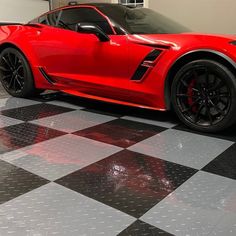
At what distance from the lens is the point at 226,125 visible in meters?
2.06

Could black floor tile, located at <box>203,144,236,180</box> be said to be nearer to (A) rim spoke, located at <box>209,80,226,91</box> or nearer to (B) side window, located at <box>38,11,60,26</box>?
(A) rim spoke, located at <box>209,80,226,91</box>

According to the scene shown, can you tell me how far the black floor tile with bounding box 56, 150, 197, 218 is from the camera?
1.30 meters

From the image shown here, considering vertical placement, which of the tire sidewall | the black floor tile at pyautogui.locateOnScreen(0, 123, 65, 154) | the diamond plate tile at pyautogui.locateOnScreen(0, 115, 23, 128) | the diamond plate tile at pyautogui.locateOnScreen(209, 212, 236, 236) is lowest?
the diamond plate tile at pyautogui.locateOnScreen(0, 115, 23, 128)

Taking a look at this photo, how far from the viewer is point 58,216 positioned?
46.8 inches

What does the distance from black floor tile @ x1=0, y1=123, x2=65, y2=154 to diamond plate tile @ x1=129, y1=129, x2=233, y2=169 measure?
0.61m

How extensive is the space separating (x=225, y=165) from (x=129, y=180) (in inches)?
21.2

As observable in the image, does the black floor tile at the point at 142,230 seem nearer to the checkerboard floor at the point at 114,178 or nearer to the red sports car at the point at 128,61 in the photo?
the checkerboard floor at the point at 114,178

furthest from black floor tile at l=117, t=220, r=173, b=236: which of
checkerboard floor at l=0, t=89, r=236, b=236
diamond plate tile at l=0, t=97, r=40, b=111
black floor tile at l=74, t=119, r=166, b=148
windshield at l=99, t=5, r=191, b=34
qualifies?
diamond plate tile at l=0, t=97, r=40, b=111

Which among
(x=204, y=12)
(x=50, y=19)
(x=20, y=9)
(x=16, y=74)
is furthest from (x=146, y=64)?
(x=20, y=9)

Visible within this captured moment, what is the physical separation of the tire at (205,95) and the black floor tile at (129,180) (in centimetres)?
60

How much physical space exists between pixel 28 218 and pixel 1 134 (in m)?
1.10

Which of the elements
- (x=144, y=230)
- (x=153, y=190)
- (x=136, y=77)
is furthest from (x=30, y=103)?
(x=144, y=230)

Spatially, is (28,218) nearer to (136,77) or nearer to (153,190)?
(153,190)

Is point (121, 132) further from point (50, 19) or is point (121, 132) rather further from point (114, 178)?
point (50, 19)
